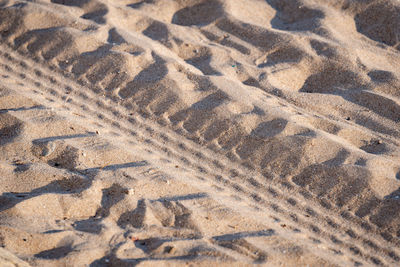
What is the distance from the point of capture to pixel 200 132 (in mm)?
3441

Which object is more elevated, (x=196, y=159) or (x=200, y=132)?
(x=200, y=132)

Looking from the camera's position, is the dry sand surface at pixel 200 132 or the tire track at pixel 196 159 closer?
the dry sand surface at pixel 200 132

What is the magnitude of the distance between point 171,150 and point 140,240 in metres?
0.82

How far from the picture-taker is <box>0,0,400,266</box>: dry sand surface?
2.77m

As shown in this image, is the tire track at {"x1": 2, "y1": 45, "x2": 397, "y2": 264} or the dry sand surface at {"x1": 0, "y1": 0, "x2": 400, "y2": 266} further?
the tire track at {"x1": 2, "y1": 45, "x2": 397, "y2": 264}

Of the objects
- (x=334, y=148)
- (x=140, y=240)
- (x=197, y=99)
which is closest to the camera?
(x=140, y=240)

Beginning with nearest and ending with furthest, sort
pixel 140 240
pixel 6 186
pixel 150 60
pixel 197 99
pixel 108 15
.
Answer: pixel 140 240 → pixel 6 186 → pixel 197 99 → pixel 150 60 → pixel 108 15

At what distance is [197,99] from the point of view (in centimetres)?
360

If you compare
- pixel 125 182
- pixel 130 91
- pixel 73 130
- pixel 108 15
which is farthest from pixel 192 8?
pixel 125 182

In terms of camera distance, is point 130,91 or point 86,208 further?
point 130,91

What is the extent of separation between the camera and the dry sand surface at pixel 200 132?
2.77 metres

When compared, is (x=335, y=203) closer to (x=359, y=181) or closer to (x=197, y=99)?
(x=359, y=181)

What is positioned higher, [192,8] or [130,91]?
[192,8]

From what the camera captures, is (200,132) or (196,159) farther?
(200,132)
